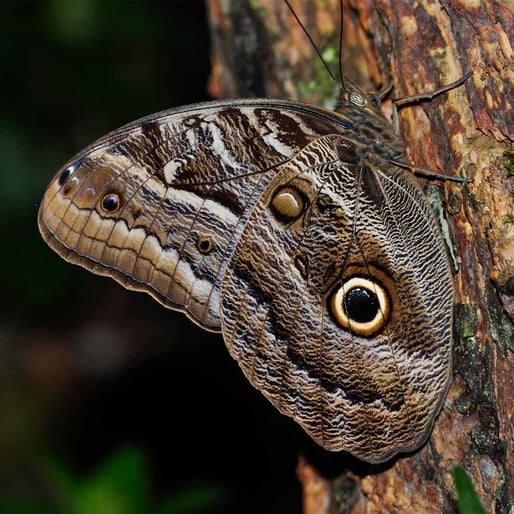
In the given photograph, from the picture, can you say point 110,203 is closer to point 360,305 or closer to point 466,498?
point 360,305

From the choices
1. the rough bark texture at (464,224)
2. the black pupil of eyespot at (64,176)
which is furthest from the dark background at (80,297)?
the black pupil of eyespot at (64,176)

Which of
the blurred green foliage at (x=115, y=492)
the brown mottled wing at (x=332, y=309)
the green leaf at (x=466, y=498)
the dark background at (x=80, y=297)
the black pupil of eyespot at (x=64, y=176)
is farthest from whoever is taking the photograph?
the dark background at (x=80, y=297)

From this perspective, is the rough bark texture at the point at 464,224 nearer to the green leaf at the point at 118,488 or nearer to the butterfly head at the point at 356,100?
the butterfly head at the point at 356,100

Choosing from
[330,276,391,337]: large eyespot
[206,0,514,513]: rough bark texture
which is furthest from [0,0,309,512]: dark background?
[330,276,391,337]: large eyespot

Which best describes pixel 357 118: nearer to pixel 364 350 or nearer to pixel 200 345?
pixel 364 350

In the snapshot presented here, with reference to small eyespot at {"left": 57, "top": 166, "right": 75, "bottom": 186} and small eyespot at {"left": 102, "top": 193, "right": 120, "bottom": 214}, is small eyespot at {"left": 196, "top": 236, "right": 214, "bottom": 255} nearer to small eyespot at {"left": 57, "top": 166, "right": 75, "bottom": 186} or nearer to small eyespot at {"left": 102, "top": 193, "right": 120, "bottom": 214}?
small eyespot at {"left": 102, "top": 193, "right": 120, "bottom": 214}

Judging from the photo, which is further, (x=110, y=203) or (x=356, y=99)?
(x=356, y=99)

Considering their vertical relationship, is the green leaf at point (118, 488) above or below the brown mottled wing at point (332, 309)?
below

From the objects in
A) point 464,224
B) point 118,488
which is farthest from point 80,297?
point 464,224

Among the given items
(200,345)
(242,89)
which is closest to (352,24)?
(242,89)
